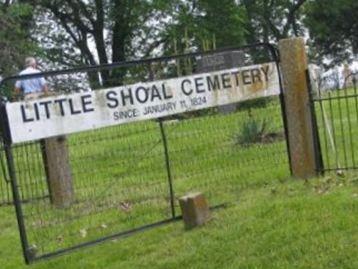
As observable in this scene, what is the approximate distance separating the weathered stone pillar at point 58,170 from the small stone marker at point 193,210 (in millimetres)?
2336

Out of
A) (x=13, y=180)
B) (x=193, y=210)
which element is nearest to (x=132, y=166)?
(x=193, y=210)

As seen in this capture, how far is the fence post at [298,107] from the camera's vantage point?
856cm

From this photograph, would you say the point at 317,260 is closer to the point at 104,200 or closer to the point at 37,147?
the point at 104,200

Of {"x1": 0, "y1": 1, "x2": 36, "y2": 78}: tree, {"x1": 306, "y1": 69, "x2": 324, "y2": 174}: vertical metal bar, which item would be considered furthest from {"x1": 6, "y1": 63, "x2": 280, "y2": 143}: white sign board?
{"x1": 0, "y1": 1, "x2": 36, "y2": 78}: tree

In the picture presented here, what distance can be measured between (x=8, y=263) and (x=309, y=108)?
3549mm

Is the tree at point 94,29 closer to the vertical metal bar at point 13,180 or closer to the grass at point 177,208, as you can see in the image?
the grass at point 177,208

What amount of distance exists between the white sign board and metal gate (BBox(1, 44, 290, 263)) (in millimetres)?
117

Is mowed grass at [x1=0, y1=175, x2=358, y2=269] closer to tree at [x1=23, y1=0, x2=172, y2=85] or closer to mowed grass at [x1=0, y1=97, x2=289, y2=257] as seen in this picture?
mowed grass at [x1=0, y1=97, x2=289, y2=257]

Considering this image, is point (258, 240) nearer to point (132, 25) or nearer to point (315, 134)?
point (315, 134)

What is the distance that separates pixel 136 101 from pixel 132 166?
2315mm

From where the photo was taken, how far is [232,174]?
927cm

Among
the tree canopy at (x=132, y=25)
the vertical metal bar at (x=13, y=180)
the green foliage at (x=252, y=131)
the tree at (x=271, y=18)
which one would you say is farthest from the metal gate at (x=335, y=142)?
the tree at (x=271, y=18)

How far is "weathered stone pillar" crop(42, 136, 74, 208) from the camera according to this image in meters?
9.31

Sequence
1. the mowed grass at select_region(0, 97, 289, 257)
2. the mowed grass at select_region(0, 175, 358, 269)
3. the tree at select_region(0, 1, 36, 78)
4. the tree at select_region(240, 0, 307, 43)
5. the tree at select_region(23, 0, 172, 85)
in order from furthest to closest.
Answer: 1. the tree at select_region(240, 0, 307, 43)
2. the tree at select_region(23, 0, 172, 85)
3. the tree at select_region(0, 1, 36, 78)
4. the mowed grass at select_region(0, 97, 289, 257)
5. the mowed grass at select_region(0, 175, 358, 269)
